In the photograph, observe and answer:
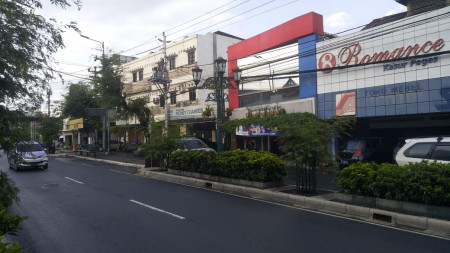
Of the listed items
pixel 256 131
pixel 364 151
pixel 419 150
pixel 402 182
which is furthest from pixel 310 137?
pixel 256 131

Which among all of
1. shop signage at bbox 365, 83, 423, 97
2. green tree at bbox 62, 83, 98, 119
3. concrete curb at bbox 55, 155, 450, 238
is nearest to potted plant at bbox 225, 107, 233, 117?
shop signage at bbox 365, 83, 423, 97

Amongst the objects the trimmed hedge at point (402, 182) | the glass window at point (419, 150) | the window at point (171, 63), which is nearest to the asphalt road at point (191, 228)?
the trimmed hedge at point (402, 182)

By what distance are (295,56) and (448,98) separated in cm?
811

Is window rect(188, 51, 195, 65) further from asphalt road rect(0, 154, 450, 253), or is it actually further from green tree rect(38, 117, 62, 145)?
asphalt road rect(0, 154, 450, 253)

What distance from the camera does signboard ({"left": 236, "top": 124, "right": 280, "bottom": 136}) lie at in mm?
18673

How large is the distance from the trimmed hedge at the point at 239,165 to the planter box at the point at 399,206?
262 centimetres

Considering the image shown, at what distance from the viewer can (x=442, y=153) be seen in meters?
8.62

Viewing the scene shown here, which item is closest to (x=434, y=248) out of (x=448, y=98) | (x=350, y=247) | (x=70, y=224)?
(x=350, y=247)

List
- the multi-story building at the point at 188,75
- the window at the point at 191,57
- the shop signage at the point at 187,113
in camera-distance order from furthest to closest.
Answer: the window at the point at 191,57, the multi-story building at the point at 188,75, the shop signage at the point at 187,113

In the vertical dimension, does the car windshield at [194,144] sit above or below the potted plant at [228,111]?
below

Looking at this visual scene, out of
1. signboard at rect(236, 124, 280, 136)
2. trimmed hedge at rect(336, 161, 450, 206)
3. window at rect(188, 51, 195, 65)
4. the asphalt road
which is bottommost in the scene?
the asphalt road

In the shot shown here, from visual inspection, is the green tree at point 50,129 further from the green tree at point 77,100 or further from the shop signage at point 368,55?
the shop signage at point 368,55

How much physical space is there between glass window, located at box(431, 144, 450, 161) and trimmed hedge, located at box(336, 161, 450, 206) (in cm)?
150

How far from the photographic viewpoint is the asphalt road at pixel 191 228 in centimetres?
567
